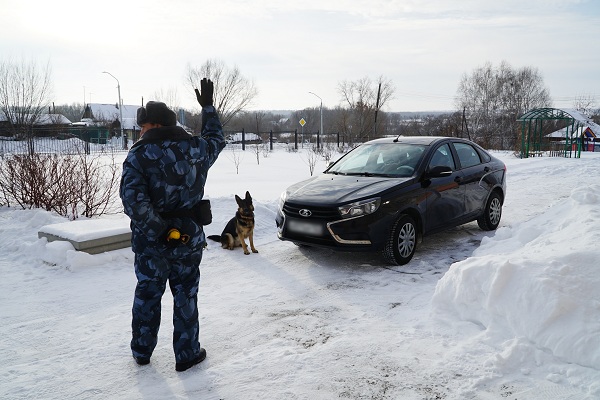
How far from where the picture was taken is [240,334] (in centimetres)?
391

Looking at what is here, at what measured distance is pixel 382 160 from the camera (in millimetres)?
6609

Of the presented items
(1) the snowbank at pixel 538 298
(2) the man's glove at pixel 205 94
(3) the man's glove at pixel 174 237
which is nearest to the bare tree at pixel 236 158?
(2) the man's glove at pixel 205 94

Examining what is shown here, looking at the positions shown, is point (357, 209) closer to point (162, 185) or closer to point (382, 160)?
point (382, 160)

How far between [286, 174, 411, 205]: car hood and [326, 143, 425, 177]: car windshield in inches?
10.0

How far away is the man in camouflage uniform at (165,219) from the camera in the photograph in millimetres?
3062

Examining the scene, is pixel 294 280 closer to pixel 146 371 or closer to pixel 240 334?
pixel 240 334

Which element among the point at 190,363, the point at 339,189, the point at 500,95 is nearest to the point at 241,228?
the point at 339,189

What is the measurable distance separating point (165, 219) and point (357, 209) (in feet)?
9.08

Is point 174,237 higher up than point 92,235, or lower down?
higher up

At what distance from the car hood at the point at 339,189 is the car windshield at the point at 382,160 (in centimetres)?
25

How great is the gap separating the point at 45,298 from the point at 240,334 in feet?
7.71

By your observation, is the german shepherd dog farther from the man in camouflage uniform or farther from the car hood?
the man in camouflage uniform

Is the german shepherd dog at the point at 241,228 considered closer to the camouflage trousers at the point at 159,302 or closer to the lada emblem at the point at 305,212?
the lada emblem at the point at 305,212

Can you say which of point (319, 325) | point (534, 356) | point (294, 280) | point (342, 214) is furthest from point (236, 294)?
point (534, 356)
